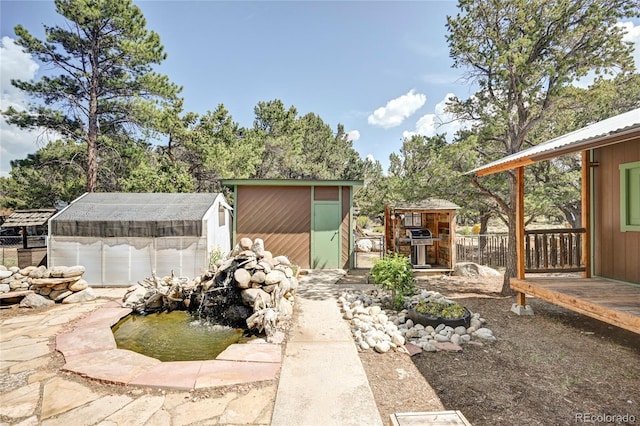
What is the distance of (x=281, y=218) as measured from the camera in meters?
8.13

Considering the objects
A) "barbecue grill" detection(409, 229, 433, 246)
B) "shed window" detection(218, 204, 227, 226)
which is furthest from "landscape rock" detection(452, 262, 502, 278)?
"shed window" detection(218, 204, 227, 226)

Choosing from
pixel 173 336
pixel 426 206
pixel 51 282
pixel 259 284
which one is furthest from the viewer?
pixel 426 206

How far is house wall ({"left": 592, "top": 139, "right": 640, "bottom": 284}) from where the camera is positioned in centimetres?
418

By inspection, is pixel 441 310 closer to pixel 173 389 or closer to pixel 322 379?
pixel 322 379

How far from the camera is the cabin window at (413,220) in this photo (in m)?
8.02

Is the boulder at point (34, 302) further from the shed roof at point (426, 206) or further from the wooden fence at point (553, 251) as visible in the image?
the wooden fence at point (553, 251)

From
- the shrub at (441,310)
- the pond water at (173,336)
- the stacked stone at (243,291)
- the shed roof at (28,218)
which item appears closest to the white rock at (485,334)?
the shrub at (441,310)

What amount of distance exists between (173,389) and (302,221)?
19.4ft

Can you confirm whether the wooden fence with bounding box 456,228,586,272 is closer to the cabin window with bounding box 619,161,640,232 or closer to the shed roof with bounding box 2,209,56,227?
the cabin window with bounding box 619,161,640,232

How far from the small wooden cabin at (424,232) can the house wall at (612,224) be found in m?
2.82

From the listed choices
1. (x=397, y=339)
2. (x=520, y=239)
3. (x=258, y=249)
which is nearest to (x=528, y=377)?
(x=397, y=339)

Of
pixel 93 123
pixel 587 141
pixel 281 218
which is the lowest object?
pixel 281 218

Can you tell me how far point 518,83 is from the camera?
17.6 ft

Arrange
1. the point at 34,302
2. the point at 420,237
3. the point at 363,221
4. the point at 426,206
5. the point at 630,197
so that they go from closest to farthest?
the point at 630,197, the point at 34,302, the point at 426,206, the point at 420,237, the point at 363,221
